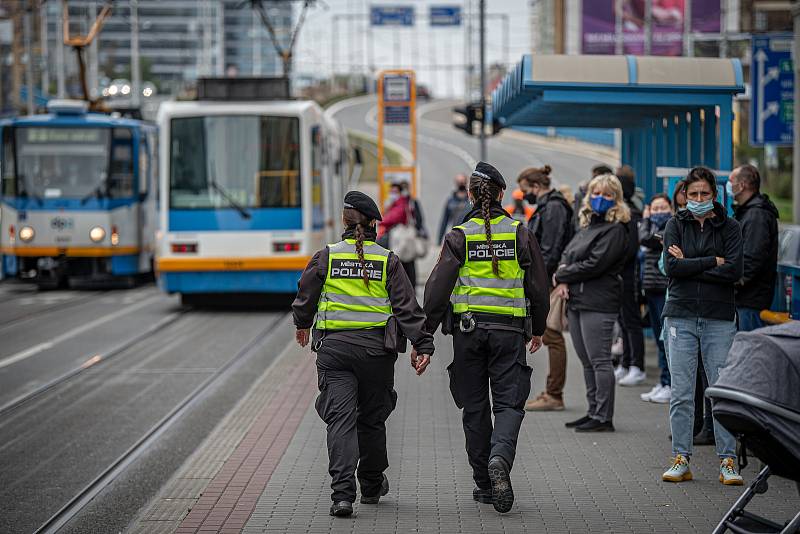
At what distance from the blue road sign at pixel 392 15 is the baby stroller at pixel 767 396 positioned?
71.4m

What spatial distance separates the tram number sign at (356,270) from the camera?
717cm

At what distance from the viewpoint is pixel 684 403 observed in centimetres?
784

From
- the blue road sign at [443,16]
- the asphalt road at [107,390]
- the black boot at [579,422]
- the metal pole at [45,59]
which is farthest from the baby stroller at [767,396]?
the blue road sign at [443,16]

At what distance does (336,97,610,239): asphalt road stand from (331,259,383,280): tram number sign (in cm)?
3788

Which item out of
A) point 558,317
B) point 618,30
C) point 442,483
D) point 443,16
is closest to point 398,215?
point 558,317

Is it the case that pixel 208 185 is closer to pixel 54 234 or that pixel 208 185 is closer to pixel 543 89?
pixel 54 234

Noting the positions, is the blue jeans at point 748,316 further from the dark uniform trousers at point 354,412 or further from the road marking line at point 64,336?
the road marking line at point 64,336

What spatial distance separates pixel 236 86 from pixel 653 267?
10646mm

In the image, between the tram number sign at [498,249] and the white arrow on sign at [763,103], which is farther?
the white arrow on sign at [763,103]

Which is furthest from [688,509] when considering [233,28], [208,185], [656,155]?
[233,28]

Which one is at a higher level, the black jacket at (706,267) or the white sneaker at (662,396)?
the black jacket at (706,267)

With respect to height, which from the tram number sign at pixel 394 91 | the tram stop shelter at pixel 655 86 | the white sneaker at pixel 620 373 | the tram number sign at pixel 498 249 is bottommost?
the white sneaker at pixel 620 373

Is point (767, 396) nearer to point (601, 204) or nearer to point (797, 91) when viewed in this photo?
point (601, 204)

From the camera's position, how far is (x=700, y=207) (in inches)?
302
